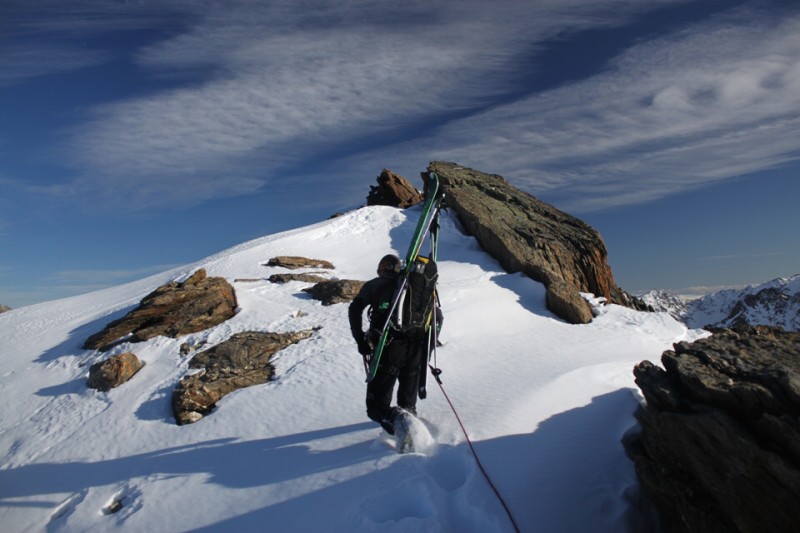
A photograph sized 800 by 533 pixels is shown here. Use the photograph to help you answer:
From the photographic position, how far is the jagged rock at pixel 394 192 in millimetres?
37906

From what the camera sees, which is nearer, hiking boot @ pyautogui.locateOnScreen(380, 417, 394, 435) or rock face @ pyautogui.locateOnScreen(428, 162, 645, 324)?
hiking boot @ pyautogui.locateOnScreen(380, 417, 394, 435)

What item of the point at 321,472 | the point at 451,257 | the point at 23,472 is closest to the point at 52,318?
the point at 23,472

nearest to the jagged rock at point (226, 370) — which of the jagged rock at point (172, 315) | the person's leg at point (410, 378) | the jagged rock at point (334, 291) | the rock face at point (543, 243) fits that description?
the jagged rock at point (172, 315)

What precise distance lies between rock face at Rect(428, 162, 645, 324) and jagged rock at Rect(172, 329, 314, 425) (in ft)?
31.0

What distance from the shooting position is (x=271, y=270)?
23.1 m

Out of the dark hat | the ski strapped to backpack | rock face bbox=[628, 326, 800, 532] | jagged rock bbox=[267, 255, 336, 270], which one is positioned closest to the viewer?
rock face bbox=[628, 326, 800, 532]

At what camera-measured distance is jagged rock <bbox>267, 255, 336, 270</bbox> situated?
934 inches

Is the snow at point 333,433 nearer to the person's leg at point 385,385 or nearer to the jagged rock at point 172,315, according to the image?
the person's leg at point 385,385

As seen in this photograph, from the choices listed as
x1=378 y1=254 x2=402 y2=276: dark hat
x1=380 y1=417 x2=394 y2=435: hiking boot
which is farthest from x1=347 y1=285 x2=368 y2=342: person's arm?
x1=380 y1=417 x2=394 y2=435: hiking boot

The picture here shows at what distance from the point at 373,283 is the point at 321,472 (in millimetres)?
3015

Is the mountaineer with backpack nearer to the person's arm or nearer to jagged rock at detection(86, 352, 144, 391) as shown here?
the person's arm

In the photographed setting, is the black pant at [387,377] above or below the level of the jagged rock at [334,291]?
above

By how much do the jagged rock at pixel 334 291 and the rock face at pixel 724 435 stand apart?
1297 centimetres

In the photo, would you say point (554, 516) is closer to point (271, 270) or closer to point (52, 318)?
point (271, 270)
